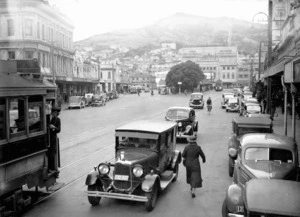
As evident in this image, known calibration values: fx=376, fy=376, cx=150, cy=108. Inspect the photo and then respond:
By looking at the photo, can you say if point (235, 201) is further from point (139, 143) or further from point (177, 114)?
point (177, 114)

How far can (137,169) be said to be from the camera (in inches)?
330

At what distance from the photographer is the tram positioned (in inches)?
283

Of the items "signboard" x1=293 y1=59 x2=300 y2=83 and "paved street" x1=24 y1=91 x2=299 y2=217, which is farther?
"signboard" x1=293 y1=59 x2=300 y2=83

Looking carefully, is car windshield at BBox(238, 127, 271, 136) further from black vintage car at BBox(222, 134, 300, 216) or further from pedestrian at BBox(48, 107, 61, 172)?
pedestrian at BBox(48, 107, 61, 172)

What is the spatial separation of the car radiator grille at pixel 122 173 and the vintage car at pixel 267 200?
2446 millimetres

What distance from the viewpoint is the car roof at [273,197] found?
5703 mm

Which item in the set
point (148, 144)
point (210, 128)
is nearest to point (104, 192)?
point (148, 144)

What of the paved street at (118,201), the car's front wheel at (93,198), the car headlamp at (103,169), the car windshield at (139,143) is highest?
the car windshield at (139,143)

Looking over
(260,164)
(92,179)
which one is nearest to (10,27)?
(92,179)

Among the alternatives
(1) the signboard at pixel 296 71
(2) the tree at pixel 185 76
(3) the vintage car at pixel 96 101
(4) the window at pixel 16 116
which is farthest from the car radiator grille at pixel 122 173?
(2) the tree at pixel 185 76

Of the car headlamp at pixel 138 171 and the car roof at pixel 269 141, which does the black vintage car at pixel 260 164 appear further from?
the car headlamp at pixel 138 171

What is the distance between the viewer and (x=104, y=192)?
8281 millimetres

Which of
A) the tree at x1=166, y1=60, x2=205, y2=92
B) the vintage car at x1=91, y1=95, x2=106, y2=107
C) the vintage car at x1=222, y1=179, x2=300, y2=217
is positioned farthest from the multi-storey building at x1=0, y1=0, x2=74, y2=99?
the vintage car at x1=222, y1=179, x2=300, y2=217

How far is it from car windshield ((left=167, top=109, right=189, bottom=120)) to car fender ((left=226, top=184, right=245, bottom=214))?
12470 millimetres
